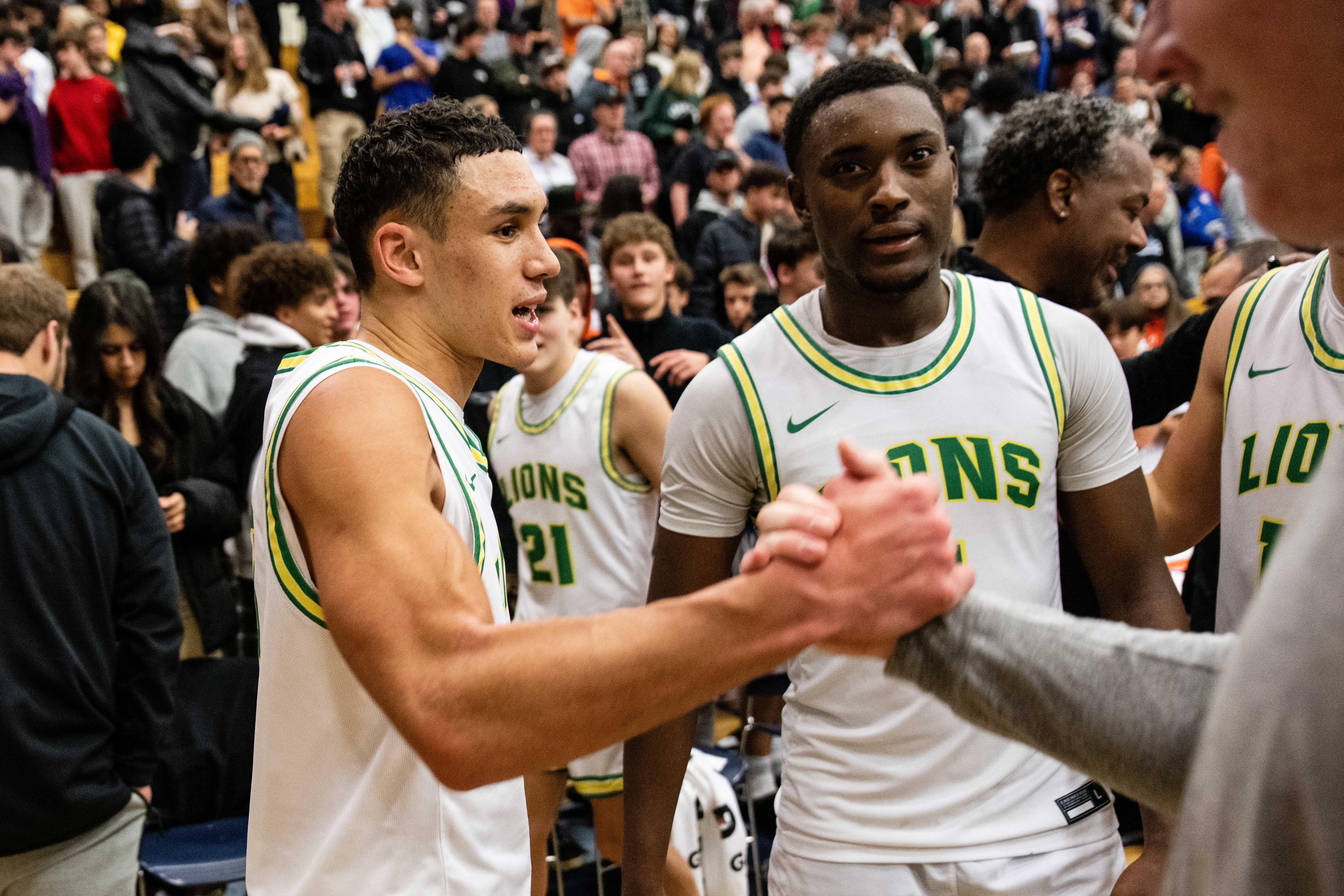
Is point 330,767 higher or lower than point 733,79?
lower

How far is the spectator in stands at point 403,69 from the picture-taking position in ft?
33.4

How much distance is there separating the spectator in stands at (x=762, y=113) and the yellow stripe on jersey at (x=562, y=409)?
683 centimetres

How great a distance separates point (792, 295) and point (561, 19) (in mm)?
9078

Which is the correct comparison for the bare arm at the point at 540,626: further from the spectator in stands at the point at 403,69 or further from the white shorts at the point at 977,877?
the spectator in stands at the point at 403,69

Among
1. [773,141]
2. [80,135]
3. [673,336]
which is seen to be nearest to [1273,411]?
[673,336]

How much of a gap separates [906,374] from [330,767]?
45.1 inches

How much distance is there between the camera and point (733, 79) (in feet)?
38.1

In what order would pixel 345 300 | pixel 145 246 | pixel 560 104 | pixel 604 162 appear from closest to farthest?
pixel 345 300 → pixel 145 246 → pixel 604 162 → pixel 560 104

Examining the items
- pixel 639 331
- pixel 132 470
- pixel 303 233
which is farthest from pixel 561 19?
pixel 132 470

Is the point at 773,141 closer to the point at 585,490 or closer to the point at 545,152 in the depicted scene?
the point at 545,152

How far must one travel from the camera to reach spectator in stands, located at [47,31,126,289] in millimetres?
8250

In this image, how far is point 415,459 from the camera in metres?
1.50

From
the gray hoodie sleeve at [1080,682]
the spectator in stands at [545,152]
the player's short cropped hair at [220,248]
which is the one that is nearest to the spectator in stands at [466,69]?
the spectator in stands at [545,152]

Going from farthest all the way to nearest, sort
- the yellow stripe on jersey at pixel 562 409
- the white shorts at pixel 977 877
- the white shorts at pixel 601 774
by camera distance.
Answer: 1. the yellow stripe on jersey at pixel 562 409
2. the white shorts at pixel 601 774
3. the white shorts at pixel 977 877
